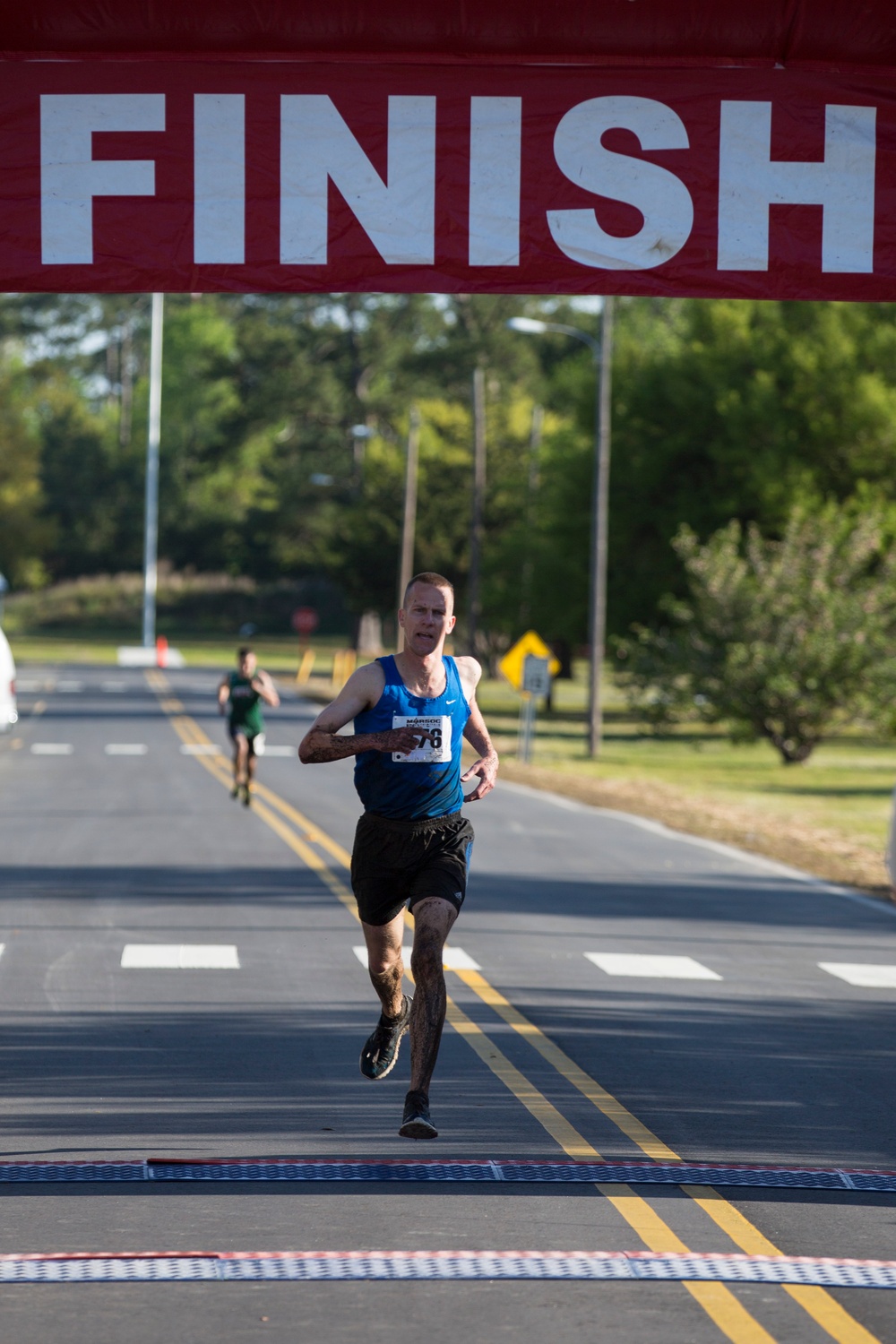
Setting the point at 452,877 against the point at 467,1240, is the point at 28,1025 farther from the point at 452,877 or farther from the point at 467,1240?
the point at 467,1240

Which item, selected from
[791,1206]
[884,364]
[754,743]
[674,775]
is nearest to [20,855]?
[791,1206]

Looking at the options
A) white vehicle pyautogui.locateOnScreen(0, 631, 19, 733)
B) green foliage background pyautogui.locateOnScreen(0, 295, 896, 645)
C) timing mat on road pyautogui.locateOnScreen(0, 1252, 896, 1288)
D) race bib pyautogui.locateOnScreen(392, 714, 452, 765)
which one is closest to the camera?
timing mat on road pyautogui.locateOnScreen(0, 1252, 896, 1288)

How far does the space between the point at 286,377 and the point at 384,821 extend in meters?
89.0

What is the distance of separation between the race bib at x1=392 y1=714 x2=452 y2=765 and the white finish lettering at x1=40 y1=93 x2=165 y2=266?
2855mm

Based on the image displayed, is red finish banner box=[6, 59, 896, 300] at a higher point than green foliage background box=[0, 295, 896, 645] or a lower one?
lower

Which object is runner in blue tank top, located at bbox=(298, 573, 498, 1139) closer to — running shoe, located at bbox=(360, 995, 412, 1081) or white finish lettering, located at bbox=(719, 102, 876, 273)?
running shoe, located at bbox=(360, 995, 412, 1081)

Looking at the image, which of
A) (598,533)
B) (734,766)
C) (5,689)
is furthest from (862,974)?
(598,533)

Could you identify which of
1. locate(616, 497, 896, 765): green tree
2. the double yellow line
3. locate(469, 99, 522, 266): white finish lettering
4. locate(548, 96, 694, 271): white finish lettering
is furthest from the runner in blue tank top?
locate(616, 497, 896, 765): green tree

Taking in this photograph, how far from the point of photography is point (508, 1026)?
10.4 meters

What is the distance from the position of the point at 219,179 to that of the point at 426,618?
→ 2.65 meters

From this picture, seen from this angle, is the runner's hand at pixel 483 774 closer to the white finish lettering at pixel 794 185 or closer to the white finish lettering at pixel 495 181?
the white finish lettering at pixel 495 181

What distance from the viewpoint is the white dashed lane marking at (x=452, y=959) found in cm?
1251

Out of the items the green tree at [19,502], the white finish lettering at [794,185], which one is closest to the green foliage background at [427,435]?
the green tree at [19,502]

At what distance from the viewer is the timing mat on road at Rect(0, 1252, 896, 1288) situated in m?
6.03
